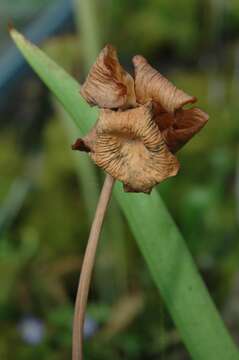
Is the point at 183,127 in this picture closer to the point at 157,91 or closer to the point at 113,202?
the point at 157,91

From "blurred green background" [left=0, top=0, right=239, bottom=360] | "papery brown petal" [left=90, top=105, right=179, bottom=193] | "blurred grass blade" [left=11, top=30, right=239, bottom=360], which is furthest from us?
"blurred green background" [left=0, top=0, right=239, bottom=360]

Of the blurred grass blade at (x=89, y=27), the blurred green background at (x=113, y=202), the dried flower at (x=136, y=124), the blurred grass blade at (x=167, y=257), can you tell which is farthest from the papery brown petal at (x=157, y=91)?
the blurred grass blade at (x=89, y=27)

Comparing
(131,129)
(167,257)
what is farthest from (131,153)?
(167,257)

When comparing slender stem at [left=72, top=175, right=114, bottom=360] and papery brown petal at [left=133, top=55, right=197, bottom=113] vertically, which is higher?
papery brown petal at [left=133, top=55, right=197, bottom=113]

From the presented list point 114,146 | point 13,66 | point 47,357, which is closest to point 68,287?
point 47,357

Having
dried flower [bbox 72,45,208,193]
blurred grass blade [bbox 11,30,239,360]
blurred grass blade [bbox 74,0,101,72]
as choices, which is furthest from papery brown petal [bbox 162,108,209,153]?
blurred grass blade [bbox 74,0,101,72]

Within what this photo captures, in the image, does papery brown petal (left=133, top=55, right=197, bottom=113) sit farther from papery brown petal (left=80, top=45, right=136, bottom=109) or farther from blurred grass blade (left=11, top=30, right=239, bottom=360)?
blurred grass blade (left=11, top=30, right=239, bottom=360)

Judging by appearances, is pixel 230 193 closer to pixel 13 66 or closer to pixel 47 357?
pixel 13 66
